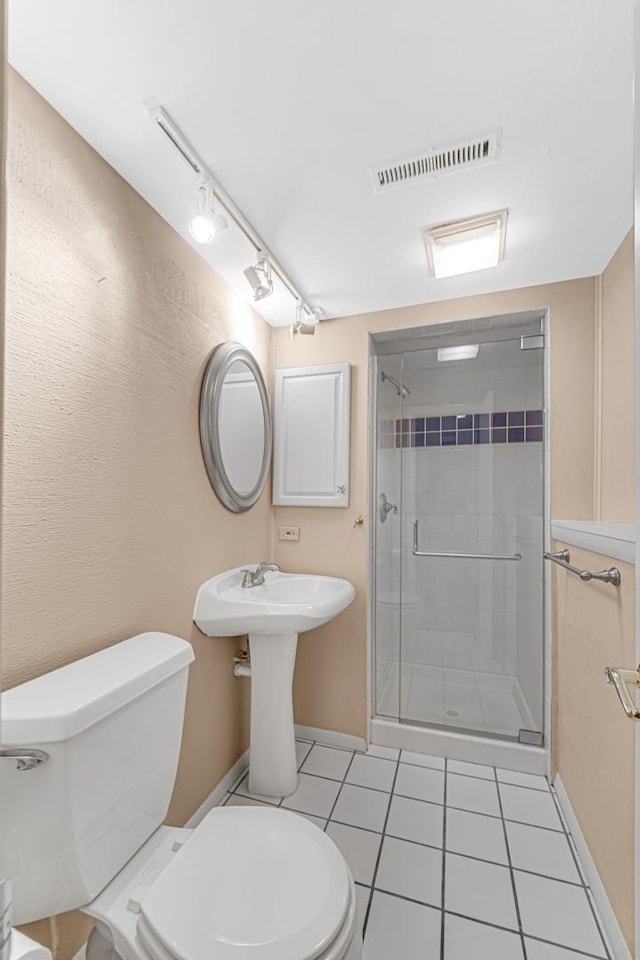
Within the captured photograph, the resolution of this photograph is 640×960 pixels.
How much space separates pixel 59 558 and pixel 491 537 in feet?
5.96

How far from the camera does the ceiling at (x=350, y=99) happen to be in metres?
0.86

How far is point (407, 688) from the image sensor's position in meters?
2.17

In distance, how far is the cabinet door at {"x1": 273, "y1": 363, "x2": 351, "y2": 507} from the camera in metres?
2.08

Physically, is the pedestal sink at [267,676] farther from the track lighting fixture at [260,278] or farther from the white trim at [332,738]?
the track lighting fixture at [260,278]

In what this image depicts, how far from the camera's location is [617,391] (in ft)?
5.22

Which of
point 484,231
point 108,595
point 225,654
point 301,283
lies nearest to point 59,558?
point 108,595

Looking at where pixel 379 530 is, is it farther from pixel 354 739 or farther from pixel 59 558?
pixel 59 558

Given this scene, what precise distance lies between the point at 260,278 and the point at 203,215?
349 mm

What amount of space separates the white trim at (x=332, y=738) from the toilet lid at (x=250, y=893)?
103 cm

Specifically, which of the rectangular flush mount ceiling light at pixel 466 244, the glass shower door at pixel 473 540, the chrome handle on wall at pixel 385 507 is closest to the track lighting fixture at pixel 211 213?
the rectangular flush mount ceiling light at pixel 466 244

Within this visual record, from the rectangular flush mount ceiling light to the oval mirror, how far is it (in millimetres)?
838

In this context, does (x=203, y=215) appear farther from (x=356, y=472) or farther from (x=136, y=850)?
(x=136, y=850)

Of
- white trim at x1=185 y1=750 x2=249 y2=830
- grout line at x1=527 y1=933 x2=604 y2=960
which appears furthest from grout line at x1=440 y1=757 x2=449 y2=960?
white trim at x1=185 y1=750 x2=249 y2=830

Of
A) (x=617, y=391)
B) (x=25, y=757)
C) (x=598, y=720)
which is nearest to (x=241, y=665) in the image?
(x=25, y=757)
